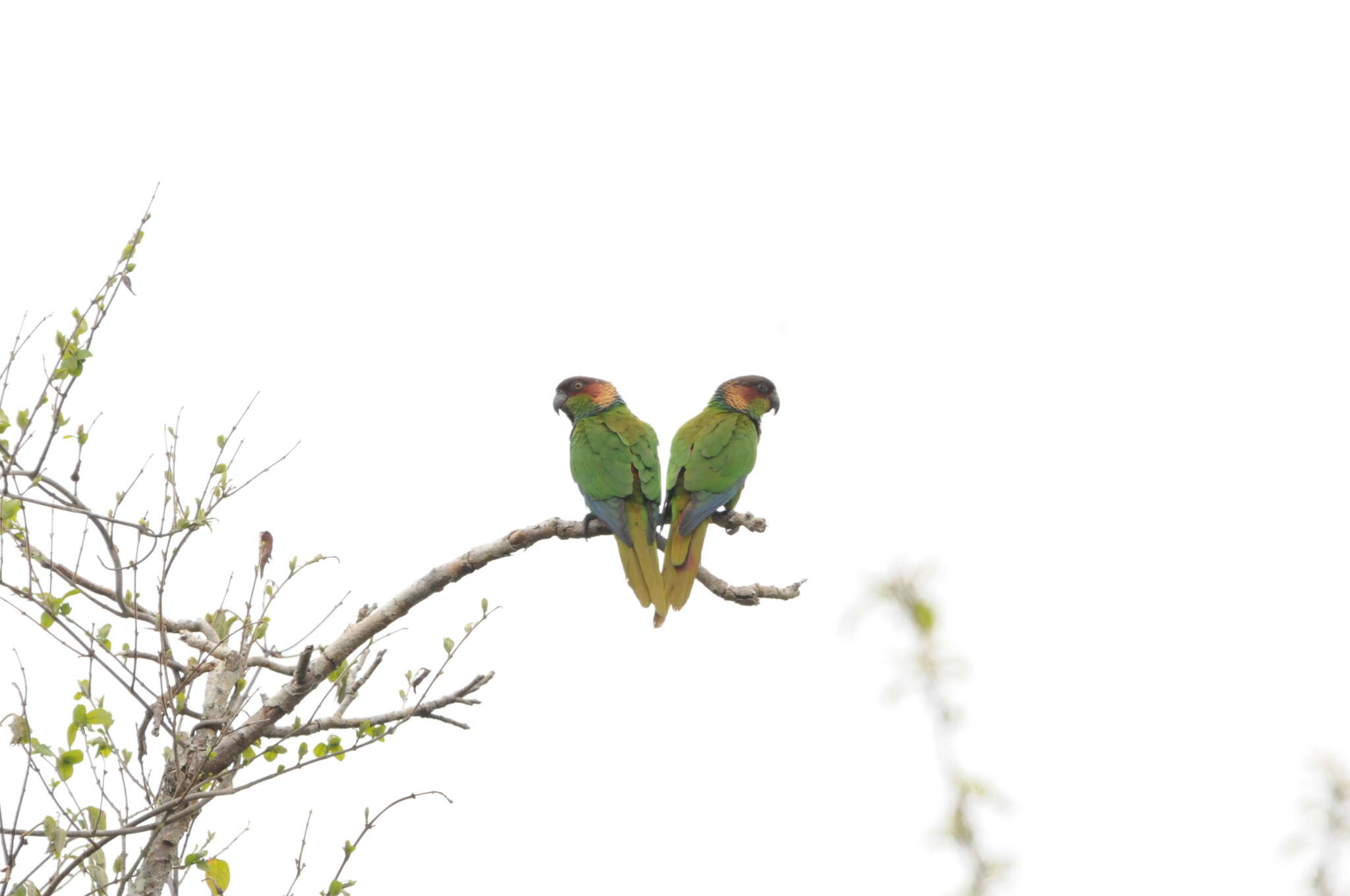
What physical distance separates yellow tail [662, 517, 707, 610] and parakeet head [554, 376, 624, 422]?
4.28 ft

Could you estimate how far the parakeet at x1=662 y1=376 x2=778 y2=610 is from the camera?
213 inches

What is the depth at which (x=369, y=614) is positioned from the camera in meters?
4.27

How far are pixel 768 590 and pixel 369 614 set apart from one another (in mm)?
1446

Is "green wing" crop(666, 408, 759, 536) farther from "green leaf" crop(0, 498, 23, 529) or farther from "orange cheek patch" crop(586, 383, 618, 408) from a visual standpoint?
"green leaf" crop(0, 498, 23, 529)

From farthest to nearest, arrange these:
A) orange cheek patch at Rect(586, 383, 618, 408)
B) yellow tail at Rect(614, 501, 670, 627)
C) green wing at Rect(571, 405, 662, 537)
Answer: orange cheek patch at Rect(586, 383, 618, 408)
green wing at Rect(571, 405, 662, 537)
yellow tail at Rect(614, 501, 670, 627)

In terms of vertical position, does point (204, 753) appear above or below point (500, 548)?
below

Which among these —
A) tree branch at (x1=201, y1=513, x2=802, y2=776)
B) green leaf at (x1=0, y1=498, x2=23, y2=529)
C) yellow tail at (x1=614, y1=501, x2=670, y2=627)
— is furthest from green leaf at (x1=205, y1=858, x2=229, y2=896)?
yellow tail at (x1=614, y1=501, x2=670, y2=627)

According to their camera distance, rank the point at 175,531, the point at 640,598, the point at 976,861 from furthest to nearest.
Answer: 1. the point at 640,598
2. the point at 175,531
3. the point at 976,861

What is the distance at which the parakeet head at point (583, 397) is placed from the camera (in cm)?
662

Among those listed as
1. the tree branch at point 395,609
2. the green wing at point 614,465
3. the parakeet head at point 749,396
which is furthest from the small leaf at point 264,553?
the parakeet head at point 749,396

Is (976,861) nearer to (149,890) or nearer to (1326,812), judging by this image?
(1326,812)

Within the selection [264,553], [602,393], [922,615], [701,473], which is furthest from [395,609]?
[922,615]

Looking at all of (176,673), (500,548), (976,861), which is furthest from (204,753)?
(976,861)

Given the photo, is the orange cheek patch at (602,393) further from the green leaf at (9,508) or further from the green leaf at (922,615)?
the green leaf at (922,615)
